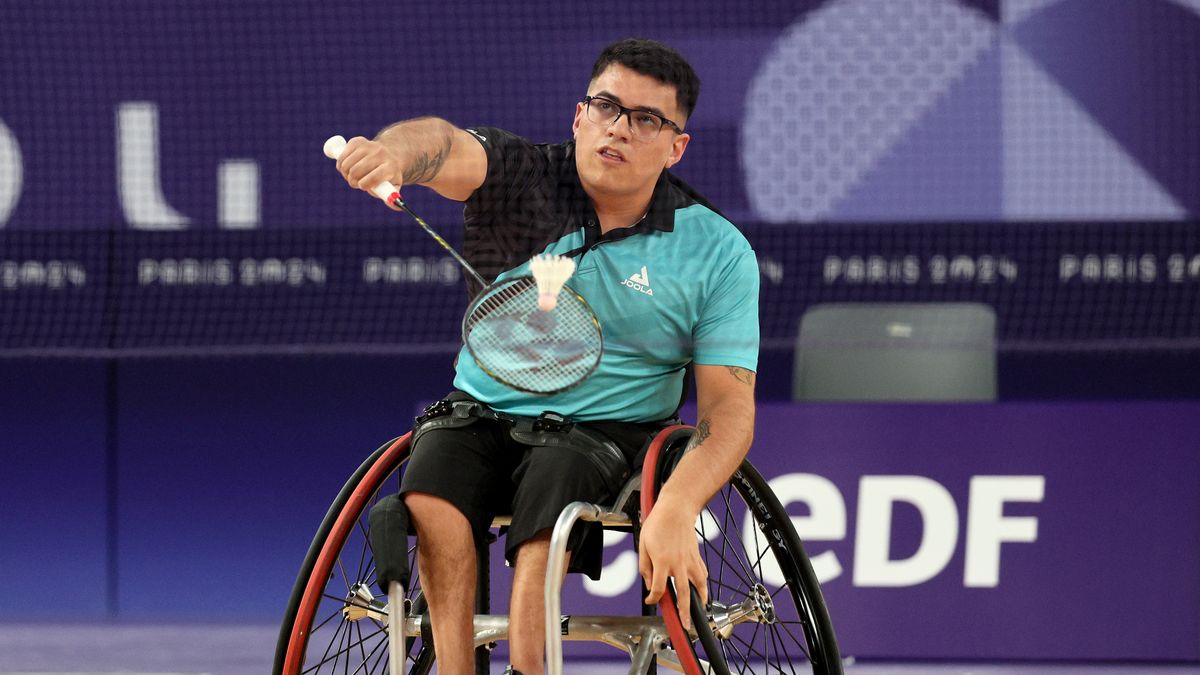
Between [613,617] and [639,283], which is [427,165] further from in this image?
[613,617]

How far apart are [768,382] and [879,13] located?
1.33 meters

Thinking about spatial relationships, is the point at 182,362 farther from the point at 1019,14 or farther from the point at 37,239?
the point at 1019,14

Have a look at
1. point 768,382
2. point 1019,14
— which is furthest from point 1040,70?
point 768,382

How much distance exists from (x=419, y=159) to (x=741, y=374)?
723 mm

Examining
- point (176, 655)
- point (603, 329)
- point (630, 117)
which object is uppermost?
point (630, 117)

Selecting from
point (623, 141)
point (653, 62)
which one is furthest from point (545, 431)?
point (653, 62)

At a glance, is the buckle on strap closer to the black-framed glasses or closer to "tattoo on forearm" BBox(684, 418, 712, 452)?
"tattoo on forearm" BBox(684, 418, 712, 452)

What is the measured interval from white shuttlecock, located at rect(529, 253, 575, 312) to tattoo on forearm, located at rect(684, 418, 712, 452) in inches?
15.3

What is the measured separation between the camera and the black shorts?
282cm

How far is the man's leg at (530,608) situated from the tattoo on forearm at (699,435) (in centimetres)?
29

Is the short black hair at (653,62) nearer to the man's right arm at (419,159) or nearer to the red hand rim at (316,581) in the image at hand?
the man's right arm at (419,159)

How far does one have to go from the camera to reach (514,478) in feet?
9.66

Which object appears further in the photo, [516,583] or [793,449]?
[793,449]

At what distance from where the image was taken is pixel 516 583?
279 centimetres
